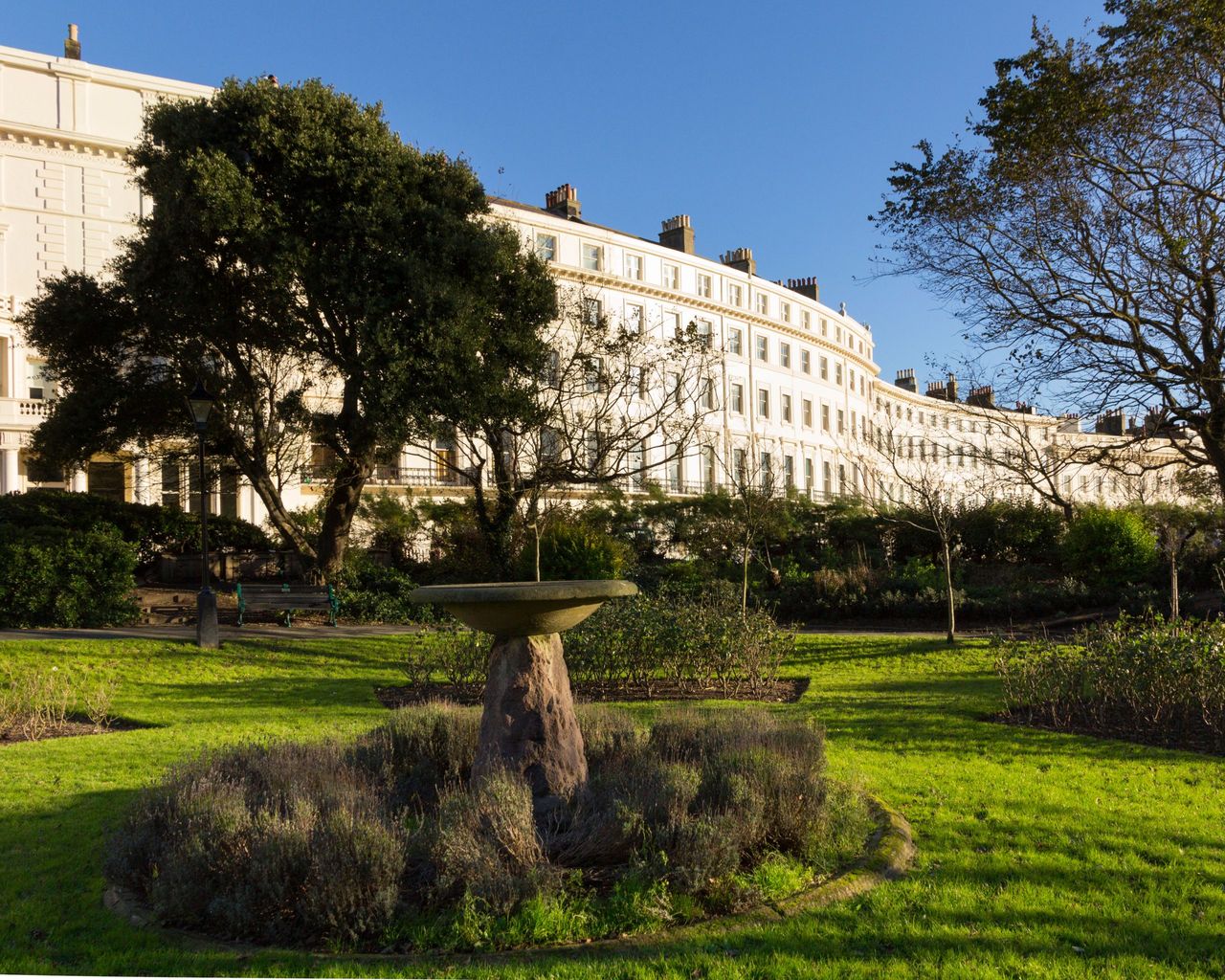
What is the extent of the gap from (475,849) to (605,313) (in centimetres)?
3404

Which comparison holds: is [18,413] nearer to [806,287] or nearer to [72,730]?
[72,730]

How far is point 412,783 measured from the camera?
6.86 meters

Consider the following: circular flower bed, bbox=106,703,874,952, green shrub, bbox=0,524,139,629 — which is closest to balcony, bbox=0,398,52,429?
green shrub, bbox=0,524,139,629

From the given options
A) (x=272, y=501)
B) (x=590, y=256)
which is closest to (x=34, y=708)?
(x=272, y=501)

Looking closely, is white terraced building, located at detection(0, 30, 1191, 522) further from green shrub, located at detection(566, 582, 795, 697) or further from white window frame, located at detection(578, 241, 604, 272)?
green shrub, located at detection(566, 582, 795, 697)

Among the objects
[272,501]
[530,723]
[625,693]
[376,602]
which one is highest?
[272,501]

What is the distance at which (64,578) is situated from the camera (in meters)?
16.9

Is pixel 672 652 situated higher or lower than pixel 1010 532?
lower

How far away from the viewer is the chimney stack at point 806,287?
60.3 meters

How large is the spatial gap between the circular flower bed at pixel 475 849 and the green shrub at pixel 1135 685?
5.23 meters

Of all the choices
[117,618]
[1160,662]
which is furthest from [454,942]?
[117,618]

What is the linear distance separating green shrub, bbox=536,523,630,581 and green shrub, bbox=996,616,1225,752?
9.47m

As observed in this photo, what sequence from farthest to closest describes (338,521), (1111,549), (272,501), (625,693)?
(338,521) → (1111,549) → (272,501) → (625,693)

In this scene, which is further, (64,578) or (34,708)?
(64,578)
